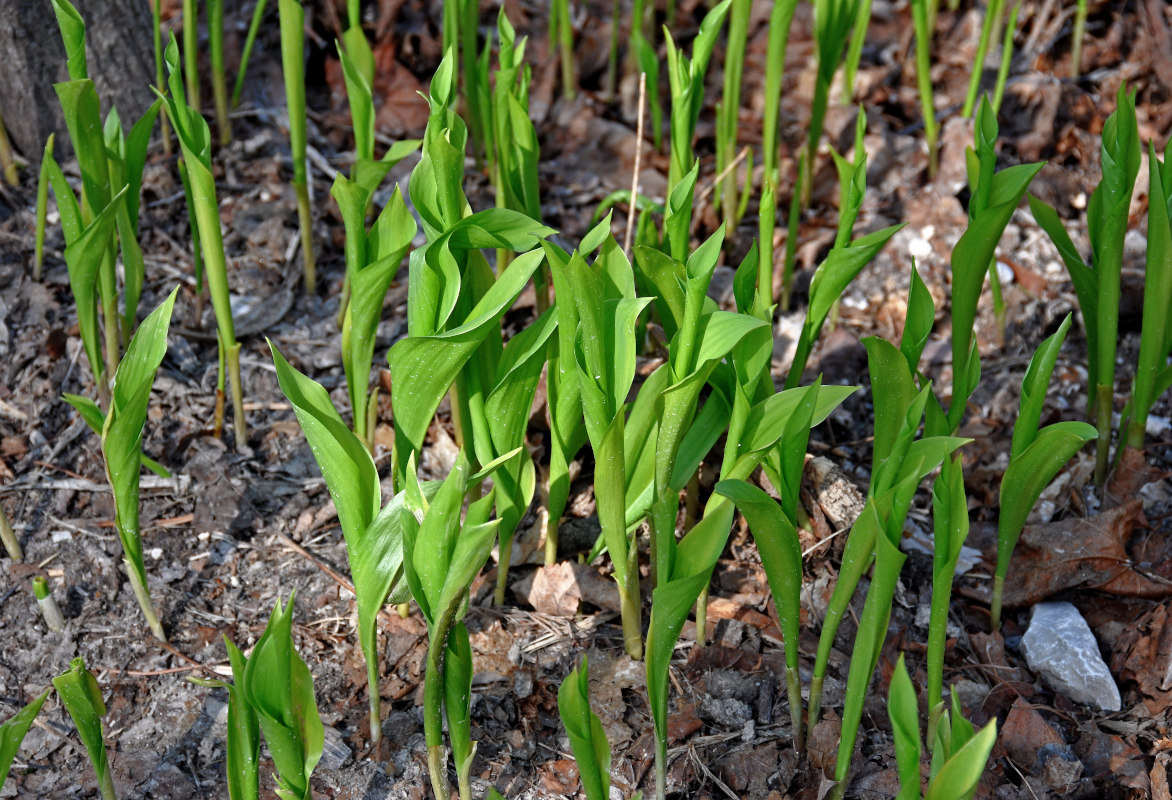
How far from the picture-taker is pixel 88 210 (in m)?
1.55

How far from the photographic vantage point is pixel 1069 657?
140 centimetres

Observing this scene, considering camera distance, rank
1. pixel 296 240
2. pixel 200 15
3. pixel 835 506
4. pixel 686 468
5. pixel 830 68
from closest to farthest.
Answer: pixel 686 468
pixel 835 506
pixel 830 68
pixel 296 240
pixel 200 15

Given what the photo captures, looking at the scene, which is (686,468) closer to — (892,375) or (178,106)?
(892,375)

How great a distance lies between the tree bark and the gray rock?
2032 millimetres

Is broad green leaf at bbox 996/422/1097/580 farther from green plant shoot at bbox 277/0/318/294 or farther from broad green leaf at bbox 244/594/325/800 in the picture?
green plant shoot at bbox 277/0/318/294

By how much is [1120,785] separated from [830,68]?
1.29 meters

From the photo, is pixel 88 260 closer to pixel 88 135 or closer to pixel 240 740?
pixel 88 135

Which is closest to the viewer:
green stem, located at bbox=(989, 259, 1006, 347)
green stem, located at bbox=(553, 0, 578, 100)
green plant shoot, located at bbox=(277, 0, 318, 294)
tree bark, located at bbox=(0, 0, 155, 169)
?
green plant shoot, located at bbox=(277, 0, 318, 294)

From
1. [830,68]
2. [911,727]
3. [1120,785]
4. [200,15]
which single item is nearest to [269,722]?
[911,727]

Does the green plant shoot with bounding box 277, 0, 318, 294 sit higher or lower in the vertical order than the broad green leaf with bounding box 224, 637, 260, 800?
higher

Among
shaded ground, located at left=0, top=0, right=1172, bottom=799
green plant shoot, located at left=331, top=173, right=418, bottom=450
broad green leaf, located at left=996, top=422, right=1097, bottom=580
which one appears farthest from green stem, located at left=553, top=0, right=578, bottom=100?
broad green leaf, located at left=996, top=422, right=1097, bottom=580

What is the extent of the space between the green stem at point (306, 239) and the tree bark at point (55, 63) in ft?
1.83

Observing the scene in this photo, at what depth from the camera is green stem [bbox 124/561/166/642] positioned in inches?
53.0

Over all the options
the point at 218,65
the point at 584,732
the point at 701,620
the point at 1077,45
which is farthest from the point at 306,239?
the point at 1077,45
